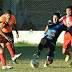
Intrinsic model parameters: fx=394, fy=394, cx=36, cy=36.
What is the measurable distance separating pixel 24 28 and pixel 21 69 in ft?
34.2

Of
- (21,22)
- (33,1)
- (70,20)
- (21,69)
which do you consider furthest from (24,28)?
(21,69)

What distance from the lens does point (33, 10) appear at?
21.1 meters

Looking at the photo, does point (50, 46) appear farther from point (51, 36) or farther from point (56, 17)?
point (56, 17)

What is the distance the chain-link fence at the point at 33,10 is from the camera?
20.2m

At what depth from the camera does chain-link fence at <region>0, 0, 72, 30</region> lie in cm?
2016

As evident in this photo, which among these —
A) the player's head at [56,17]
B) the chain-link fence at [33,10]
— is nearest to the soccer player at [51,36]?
the player's head at [56,17]

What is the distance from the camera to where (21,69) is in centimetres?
982

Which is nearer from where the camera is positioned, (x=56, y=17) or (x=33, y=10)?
(x=56, y=17)

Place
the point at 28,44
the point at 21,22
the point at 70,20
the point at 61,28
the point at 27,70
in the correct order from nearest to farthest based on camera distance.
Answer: the point at 27,70
the point at 61,28
the point at 70,20
the point at 28,44
the point at 21,22

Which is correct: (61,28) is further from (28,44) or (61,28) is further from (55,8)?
(55,8)

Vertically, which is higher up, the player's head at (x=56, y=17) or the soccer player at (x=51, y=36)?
the player's head at (x=56, y=17)

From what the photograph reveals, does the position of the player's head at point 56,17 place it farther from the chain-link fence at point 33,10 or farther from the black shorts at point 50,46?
the chain-link fence at point 33,10

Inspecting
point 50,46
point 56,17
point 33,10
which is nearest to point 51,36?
point 50,46

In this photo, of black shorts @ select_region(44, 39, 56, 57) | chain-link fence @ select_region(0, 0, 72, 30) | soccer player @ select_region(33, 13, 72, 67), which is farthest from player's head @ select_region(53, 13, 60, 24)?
chain-link fence @ select_region(0, 0, 72, 30)
